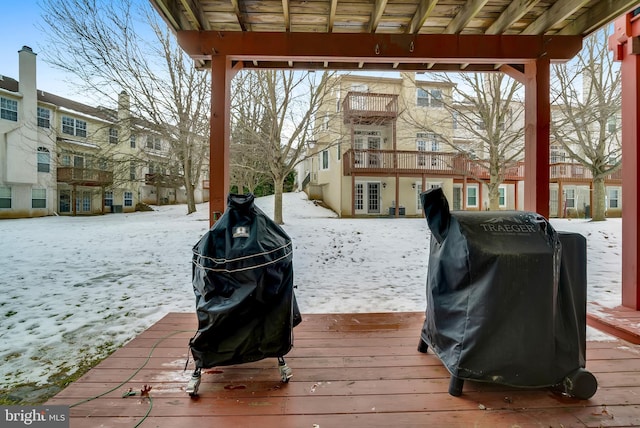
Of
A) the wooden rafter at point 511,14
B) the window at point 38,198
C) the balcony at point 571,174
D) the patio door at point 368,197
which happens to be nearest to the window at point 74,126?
the window at point 38,198

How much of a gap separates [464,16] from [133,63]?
9583 mm

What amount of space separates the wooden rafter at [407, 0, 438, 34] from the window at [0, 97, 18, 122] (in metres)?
21.6

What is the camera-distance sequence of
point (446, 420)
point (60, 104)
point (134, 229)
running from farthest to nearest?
1. point (60, 104)
2. point (134, 229)
3. point (446, 420)

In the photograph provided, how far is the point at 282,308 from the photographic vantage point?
73.9 inches

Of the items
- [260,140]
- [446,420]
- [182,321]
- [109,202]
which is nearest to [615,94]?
[260,140]

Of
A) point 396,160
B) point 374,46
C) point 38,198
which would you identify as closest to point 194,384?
point 374,46

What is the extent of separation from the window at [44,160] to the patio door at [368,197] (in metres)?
17.4

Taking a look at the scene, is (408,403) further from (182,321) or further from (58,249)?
(58,249)

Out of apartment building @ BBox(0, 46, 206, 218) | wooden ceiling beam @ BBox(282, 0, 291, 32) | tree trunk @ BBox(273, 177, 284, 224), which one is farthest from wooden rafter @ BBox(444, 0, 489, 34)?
apartment building @ BBox(0, 46, 206, 218)

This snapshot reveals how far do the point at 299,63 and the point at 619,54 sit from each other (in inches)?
123

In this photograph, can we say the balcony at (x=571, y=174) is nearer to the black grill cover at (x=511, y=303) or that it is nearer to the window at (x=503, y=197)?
the window at (x=503, y=197)

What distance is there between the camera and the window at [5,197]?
51.8 feet

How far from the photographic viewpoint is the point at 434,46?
2.88 m

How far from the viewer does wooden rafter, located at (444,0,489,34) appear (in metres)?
2.43
